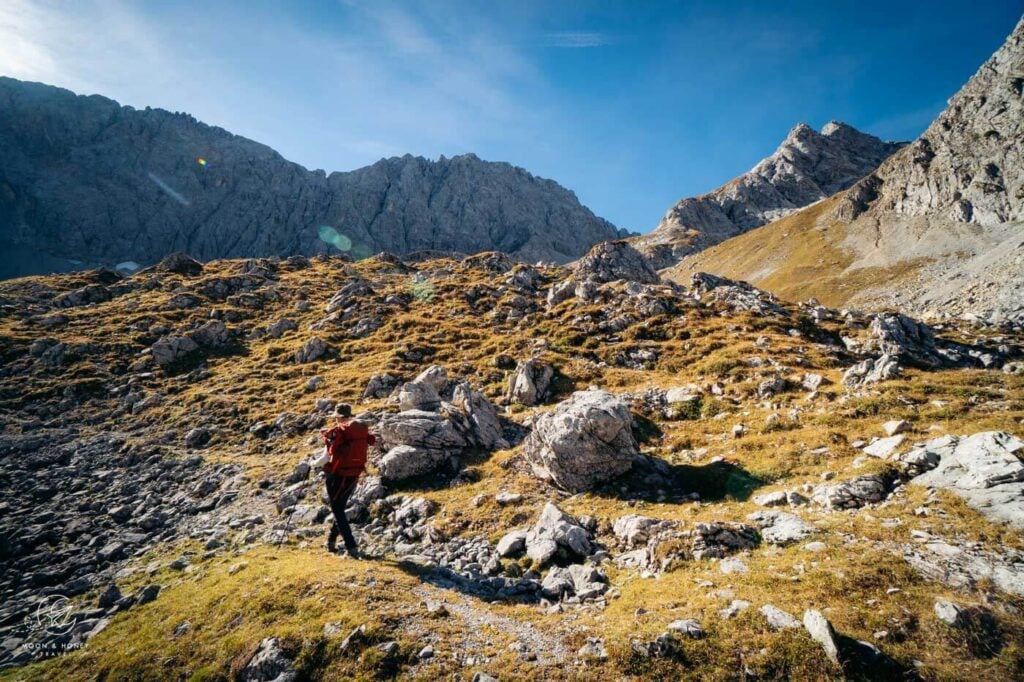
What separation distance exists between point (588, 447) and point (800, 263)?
147m

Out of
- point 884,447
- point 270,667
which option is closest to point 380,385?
point 270,667

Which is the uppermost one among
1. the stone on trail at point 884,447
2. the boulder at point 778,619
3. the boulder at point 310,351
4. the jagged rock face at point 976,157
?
the jagged rock face at point 976,157

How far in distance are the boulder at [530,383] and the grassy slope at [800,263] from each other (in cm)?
9824

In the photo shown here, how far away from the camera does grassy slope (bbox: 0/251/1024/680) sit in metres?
8.05

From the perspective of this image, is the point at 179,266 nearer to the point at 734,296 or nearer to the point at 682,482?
the point at 734,296

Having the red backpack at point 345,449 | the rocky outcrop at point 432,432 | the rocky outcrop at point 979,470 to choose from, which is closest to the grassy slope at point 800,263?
the rocky outcrop at point 979,470

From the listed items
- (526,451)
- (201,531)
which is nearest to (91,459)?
(201,531)

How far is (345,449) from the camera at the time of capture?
14492 millimetres

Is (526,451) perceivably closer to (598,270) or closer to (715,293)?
(715,293)

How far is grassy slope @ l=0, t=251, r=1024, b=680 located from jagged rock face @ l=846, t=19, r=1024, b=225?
362 ft

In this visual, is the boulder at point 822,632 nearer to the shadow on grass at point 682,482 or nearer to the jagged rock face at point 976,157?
the shadow on grass at point 682,482

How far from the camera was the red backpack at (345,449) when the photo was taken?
566 inches

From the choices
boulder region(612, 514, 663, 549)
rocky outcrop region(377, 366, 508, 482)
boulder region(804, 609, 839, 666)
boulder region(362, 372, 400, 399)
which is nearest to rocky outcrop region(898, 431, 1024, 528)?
boulder region(804, 609, 839, 666)

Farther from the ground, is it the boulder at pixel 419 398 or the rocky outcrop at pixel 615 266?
the rocky outcrop at pixel 615 266
